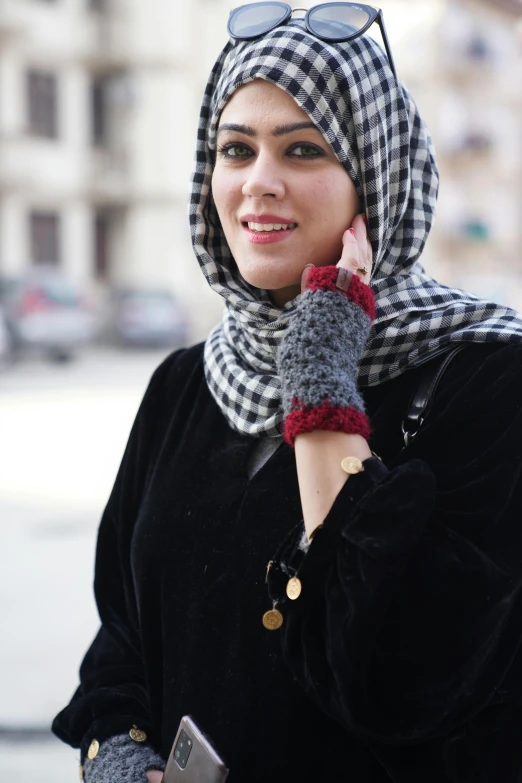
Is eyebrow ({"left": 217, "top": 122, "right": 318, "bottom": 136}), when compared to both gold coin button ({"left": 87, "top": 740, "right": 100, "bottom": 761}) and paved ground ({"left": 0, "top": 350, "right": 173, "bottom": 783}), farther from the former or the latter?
paved ground ({"left": 0, "top": 350, "right": 173, "bottom": 783})

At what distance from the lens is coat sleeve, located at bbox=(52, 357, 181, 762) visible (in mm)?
1765

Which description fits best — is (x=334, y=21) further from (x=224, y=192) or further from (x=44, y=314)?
(x=44, y=314)

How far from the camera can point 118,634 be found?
187 cm

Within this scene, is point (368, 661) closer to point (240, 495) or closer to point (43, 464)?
point (240, 495)

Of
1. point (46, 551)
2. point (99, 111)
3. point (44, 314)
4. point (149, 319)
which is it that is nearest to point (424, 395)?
point (46, 551)

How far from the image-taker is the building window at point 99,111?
23953 millimetres

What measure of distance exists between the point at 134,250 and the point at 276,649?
74.8 ft

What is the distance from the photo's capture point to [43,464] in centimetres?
793

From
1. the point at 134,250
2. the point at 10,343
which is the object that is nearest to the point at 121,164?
the point at 134,250

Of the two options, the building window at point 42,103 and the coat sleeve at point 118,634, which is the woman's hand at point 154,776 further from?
the building window at point 42,103

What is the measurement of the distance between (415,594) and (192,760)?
475 mm

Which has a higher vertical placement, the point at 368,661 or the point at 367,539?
the point at 367,539

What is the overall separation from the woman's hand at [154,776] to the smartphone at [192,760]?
0.06 m

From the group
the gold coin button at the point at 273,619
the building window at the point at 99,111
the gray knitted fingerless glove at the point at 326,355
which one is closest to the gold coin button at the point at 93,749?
the gold coin button at the point at 273,619
